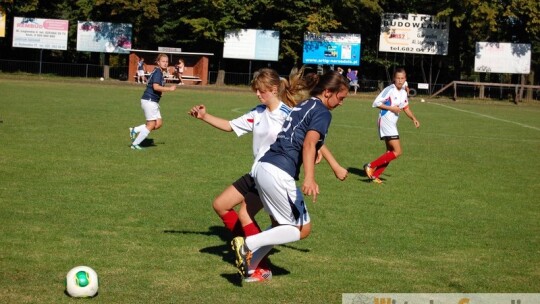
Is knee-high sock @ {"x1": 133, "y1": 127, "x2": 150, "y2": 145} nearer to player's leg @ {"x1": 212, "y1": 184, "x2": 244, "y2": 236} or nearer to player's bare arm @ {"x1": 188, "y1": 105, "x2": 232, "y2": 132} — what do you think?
player's bare arm @ {"x1": 188, "y1": 105, "x2": 232, "y2": 132}

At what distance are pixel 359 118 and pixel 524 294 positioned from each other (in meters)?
22.7

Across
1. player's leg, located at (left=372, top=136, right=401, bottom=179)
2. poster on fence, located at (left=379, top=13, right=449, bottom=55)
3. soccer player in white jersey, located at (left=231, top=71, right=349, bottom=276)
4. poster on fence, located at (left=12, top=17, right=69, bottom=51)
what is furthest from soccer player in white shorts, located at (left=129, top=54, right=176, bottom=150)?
poster on fence, located at (left=12, top=17, right=69, bottom=51)

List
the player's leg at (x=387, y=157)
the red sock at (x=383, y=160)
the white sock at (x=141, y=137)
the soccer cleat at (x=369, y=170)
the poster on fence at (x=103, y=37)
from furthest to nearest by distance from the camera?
the poster on fence at (x=103, y=37) → the white sock at (x=141, y=137) → the player's leg at (x=387, y=157) → the red sock at (x=383, y=160) → the soccer cleat at (x=369, y=170)

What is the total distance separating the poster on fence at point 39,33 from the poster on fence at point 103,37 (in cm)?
116

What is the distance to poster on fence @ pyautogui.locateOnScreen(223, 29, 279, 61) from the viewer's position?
174ft

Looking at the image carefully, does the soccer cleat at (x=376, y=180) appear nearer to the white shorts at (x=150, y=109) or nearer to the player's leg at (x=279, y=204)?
the white shorts at (x=150, y=109)

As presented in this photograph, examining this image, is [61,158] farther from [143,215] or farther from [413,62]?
[413,62]

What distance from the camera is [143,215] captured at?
9281mm

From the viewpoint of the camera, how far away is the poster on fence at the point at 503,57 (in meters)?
52.3

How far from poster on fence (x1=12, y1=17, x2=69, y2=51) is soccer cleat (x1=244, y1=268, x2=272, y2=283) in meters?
49.2

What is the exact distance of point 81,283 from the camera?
5.88m

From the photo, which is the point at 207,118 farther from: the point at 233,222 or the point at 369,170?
the point at 369,170

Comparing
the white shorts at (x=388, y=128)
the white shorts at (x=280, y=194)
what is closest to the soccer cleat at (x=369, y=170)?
the white shorts at (x=388, y=128)

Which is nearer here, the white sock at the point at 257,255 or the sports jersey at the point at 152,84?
the white sock at the point at 257,255
